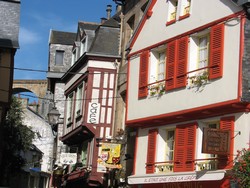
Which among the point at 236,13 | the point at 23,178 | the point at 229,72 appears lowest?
the point at 23,178

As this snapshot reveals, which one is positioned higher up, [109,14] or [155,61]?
[109,14]

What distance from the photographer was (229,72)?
18.1 m

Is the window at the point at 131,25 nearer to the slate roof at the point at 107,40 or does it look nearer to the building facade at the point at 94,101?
the building facade at the point at 94,101

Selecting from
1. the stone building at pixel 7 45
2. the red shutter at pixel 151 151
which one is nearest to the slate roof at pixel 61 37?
the stone building at pixel 7 45

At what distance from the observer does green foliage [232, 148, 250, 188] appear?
16.3 metres

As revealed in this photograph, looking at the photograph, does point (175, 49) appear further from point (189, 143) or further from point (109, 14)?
point (109, 14)

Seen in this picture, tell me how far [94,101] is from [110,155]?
4.60 meters

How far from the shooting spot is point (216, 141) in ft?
57.2

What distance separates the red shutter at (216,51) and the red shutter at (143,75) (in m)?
3.87

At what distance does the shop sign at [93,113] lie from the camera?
28484 mm

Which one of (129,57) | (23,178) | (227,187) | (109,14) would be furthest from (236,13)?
(23,178)

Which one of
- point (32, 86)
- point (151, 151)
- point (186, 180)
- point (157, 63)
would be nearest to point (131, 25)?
point (157, 63)

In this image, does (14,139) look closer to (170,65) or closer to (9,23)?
(9,23)

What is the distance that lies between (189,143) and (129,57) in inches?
212
